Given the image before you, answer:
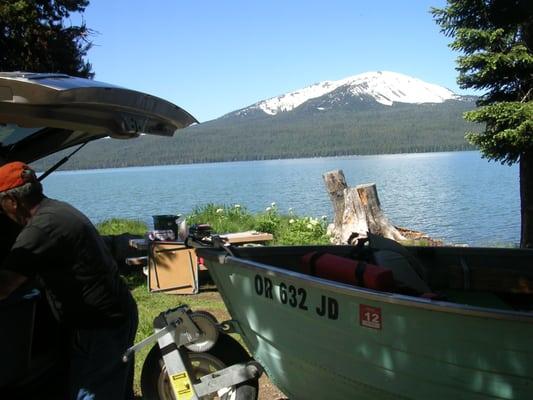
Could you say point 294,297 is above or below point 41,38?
below

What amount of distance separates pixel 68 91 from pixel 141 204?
25.1 meters

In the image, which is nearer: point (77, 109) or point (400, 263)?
point (77, 109)

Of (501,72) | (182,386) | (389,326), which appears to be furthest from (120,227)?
(389,326)

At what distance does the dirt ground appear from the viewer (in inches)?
195

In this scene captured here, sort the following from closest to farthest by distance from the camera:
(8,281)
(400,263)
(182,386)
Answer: (8,281)
(182,386)
(400,263)

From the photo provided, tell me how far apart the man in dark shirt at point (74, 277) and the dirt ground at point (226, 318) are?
1.73 metres

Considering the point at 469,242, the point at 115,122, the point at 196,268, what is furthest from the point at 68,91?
the point at 469,242

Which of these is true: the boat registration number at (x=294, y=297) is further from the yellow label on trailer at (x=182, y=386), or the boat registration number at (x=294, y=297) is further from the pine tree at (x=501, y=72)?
the pine tree at (x=501, y=72)

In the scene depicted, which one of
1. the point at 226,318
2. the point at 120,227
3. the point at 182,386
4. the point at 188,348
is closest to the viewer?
the point at 182,386

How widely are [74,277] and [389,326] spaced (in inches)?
67.2

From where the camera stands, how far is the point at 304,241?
1224 centimetres

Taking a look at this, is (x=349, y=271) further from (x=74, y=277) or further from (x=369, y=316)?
(x=74, y=277)

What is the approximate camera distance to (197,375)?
3.96 m

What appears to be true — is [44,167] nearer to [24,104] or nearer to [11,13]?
[24,104]
